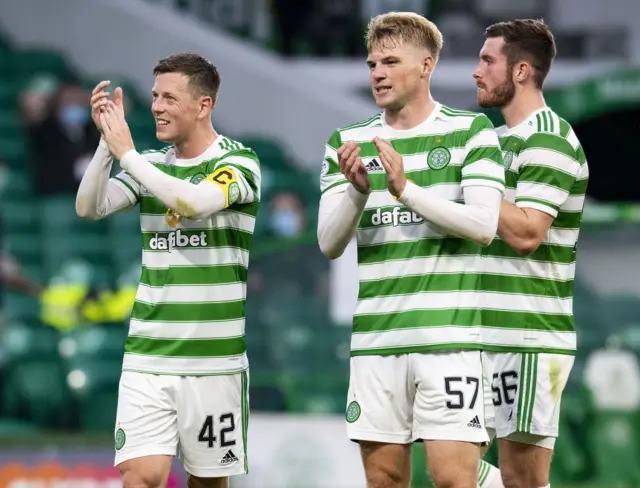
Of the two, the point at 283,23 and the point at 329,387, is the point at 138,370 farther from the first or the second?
the point at 283,23

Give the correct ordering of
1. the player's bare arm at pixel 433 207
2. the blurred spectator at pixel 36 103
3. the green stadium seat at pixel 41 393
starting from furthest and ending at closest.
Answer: the blurred spectator at pixel 36 103
the green stadium seat at pixel 41 393
the player's bare arm at pixel 433 207

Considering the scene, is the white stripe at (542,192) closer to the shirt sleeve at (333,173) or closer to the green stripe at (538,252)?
the green stripe at (538,252)

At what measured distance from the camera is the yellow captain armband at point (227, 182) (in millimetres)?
5090

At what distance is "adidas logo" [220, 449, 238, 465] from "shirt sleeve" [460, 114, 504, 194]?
132 cm

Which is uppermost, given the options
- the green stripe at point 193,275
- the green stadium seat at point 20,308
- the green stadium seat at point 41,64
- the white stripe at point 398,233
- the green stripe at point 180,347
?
the green stadium seat at point 41,64

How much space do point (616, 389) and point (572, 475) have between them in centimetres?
63

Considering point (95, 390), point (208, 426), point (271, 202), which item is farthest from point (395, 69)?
point (271, 202)

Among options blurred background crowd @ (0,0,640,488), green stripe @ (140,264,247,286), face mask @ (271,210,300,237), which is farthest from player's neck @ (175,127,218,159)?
face mask @ (271,210,300,237)

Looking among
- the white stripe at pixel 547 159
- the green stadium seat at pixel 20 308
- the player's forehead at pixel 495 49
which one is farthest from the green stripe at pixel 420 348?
the green stadium seat at pixel 20 308

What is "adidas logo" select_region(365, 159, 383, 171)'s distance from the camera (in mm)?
5016

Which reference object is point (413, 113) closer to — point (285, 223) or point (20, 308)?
point (20, 308)

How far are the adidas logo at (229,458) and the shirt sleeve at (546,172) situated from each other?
1.41m

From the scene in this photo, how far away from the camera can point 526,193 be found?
5281 millimetres

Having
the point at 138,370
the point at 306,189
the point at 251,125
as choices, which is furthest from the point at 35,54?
the point at 138,370
